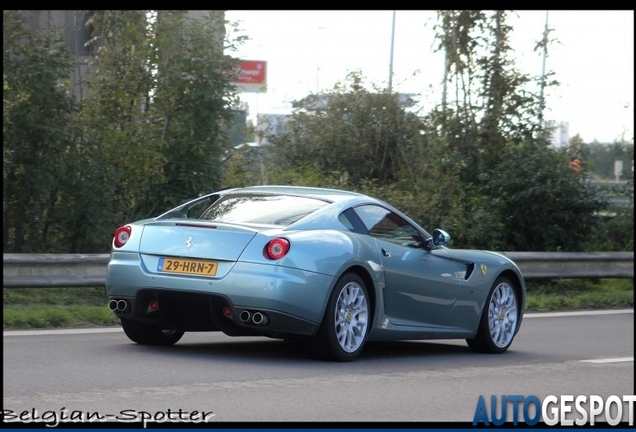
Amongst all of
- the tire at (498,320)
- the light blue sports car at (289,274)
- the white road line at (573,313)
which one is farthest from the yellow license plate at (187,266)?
the white road line at (573,313)

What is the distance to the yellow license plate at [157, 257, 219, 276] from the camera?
7961 millimetres

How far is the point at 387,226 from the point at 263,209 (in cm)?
116

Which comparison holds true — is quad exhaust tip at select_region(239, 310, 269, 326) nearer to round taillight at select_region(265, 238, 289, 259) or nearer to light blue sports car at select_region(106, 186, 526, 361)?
light blue sports car at select_region(106, 186, 526, 361)

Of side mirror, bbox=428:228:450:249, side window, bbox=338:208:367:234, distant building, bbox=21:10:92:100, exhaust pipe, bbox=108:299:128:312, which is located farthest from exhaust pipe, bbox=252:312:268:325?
distant building, bbox=21:10:92:100

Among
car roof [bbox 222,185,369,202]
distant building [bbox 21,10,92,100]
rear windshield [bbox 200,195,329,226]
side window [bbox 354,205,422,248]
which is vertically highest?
distant building [bbox 21,10,92,100]

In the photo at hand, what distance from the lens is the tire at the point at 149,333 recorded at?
8773 millimetres

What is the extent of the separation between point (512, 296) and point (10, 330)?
4599mm

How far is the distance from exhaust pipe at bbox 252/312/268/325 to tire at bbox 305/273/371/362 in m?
0.49

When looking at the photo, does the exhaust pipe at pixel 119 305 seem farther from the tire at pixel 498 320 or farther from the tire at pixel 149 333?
the tire at pixel 498 320

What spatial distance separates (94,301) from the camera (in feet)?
40.9

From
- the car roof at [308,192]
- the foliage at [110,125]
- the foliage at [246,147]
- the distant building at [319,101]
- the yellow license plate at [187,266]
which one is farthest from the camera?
the distant building at [319,101]

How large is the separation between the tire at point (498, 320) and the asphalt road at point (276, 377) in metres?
0.15
